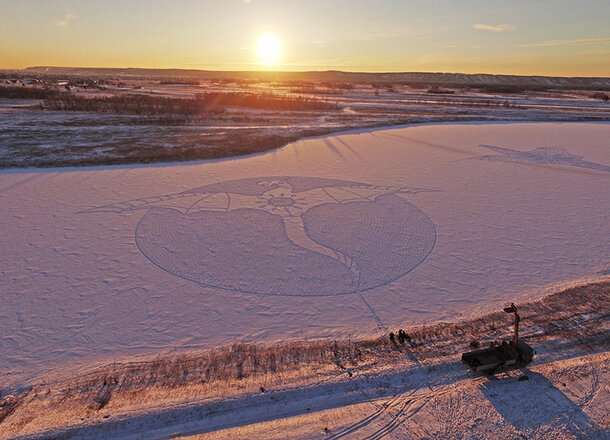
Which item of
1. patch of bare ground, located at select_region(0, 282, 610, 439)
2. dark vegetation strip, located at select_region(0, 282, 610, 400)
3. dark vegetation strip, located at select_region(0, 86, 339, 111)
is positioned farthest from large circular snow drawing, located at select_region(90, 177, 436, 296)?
dark vegetation strip, located at select_region(0, 86, 339, 111)

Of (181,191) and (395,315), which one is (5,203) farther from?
(395,315)

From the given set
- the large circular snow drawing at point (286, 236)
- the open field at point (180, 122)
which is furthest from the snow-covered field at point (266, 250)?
the open field at point (180, 122)

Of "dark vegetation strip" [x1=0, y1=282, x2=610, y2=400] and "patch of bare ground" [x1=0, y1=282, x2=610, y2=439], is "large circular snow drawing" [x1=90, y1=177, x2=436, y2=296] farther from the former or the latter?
"patch of bare ground" [x1=0, y1=282, x2=610, y2=439]

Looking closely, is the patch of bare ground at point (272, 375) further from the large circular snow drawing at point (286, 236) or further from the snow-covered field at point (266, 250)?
the large circular snow drawing at point (286, 236)

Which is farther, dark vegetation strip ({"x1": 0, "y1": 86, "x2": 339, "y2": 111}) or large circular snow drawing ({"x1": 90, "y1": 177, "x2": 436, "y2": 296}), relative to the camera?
dark vegetation strip ({"x1": 0, "y1": 86, "x2": 339, "y2": 111})

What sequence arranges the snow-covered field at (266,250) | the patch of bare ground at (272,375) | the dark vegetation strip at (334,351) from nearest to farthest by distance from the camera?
the patch of bare ground at (272,375)
the dark vegetation strip at (334,351)
the snow-covered field at (266,250)

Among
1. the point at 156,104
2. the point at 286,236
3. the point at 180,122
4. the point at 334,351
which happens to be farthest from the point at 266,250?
the point at 156,104

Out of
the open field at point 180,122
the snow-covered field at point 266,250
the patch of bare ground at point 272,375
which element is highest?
the open field at point 180,122

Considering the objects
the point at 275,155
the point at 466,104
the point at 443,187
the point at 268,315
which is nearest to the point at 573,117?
the point at 466,104

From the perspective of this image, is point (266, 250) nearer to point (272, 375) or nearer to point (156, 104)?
point (272, 375)
